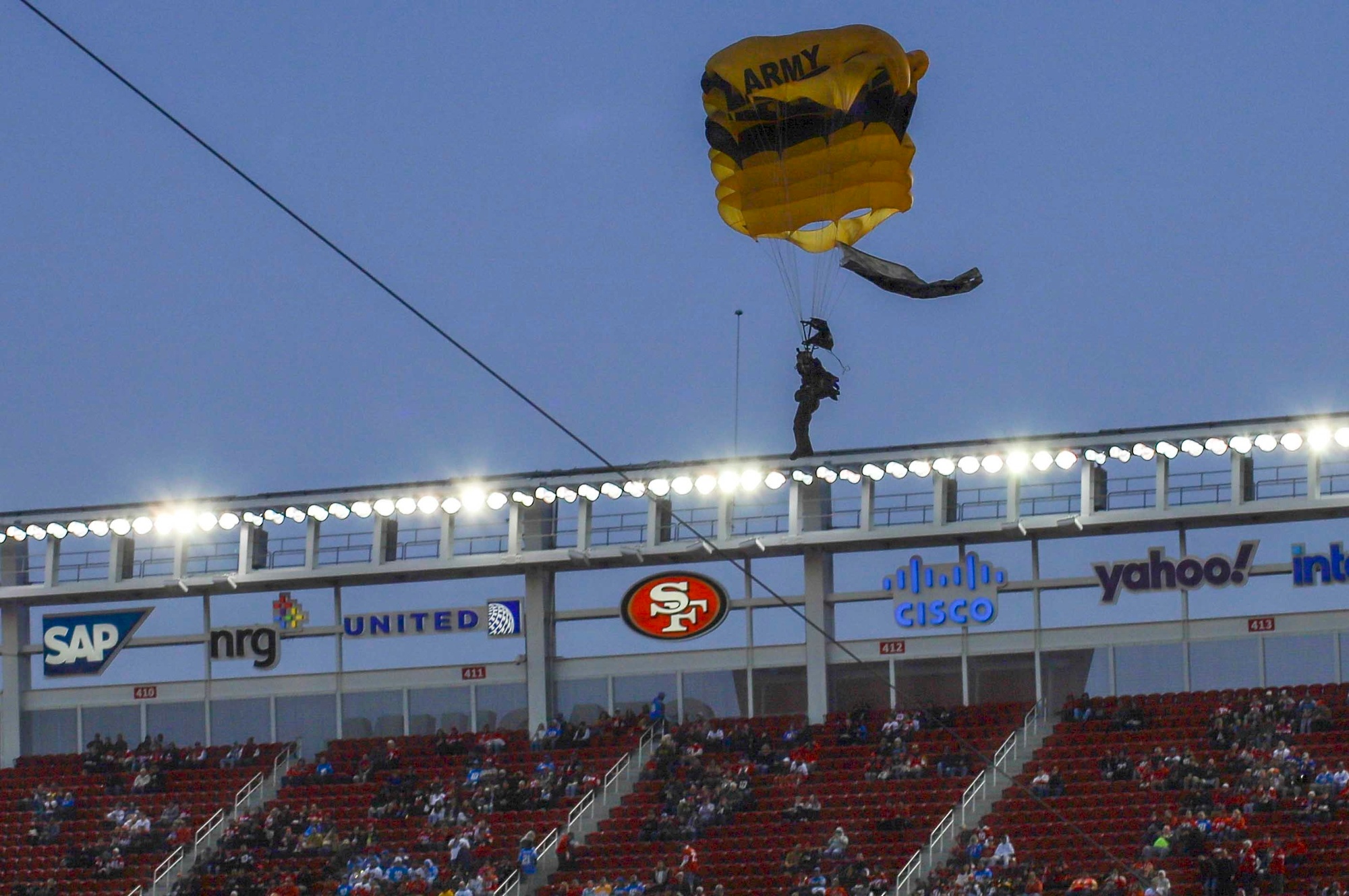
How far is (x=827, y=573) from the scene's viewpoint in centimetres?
4456

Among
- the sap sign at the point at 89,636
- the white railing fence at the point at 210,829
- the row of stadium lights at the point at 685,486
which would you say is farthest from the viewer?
the sap sign at the point at 89,636

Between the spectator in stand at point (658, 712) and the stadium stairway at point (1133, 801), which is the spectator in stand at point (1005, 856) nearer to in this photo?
the stadium stairway at point (1133, 801)

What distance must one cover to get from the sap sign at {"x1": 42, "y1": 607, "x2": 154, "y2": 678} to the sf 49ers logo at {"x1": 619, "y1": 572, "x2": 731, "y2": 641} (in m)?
10.2

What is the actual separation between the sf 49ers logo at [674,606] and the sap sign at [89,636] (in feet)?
33.5

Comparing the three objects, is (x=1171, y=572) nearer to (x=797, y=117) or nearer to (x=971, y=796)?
(x=971, y=796)

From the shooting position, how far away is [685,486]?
44656 mm

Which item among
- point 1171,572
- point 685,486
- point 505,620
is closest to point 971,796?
point 1171,572

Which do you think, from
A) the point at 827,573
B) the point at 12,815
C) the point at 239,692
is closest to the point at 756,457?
the point at 827,573

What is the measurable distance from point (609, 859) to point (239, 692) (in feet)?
36.5

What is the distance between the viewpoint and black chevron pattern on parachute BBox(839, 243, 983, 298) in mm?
35156

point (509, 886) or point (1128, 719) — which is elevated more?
point (1128, 719)

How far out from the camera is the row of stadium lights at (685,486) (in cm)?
4212

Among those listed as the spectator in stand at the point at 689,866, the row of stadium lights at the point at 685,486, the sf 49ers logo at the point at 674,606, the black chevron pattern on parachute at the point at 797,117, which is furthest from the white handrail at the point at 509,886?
the black chevron pattern on parachute at the point at 797,117

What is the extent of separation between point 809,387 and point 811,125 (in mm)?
4710
